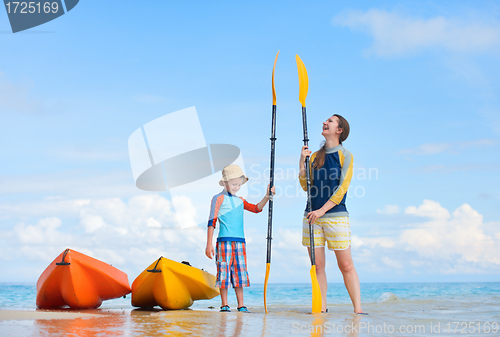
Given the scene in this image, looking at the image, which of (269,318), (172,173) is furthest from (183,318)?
(172,173)

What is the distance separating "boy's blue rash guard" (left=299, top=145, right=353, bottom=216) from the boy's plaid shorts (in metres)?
0.84

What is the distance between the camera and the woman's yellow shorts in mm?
3947

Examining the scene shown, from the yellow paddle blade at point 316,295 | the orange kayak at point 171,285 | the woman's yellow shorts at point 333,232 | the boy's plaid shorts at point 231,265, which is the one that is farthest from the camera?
the orange kayak at point 171,285

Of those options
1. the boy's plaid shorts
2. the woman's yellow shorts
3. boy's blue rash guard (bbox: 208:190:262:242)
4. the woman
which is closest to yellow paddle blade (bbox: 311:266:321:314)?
the woman

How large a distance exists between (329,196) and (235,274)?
1.25m

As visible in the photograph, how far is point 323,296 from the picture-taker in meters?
4.20

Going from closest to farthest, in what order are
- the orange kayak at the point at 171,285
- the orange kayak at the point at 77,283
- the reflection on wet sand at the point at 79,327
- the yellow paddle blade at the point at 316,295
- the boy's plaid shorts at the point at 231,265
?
the reflection on wet sand at the point at 79,327 < the yellow paddle blade at the point at 316,295 < the boy's plaid shorts at the point at 231,265 < the orange kayak at the point at 171,285 < the orange kayak at the point at 77,283

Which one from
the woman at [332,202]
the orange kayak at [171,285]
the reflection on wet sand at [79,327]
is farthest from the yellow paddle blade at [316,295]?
the reflection on wet sand at [79,327]

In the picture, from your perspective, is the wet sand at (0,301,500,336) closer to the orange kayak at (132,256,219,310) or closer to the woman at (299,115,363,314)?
the woman at (299,115,363,314)

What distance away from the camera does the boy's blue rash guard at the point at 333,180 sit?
397 centimetres

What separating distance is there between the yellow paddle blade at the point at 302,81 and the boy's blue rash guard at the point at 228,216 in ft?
4.12

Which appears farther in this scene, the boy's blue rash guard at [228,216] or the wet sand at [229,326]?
the boy's blue rash guard at [228,216]

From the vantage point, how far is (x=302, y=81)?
4.73 metres

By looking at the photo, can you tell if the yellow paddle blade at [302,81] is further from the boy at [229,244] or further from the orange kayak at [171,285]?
the orange kayak at [171,285]
